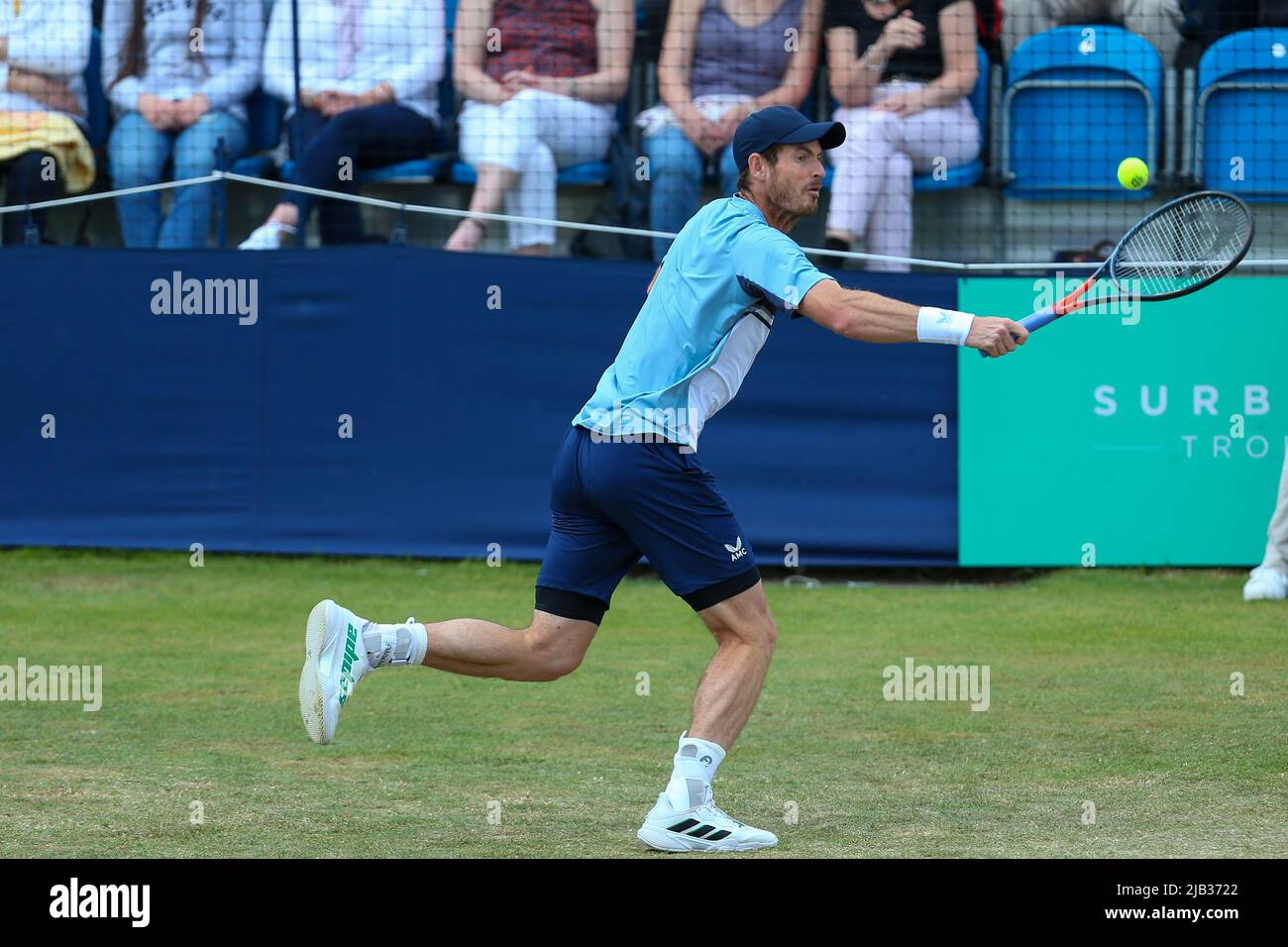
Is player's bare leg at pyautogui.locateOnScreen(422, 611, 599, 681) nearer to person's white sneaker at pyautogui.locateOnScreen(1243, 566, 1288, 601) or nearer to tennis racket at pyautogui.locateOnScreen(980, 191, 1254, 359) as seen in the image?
tennis racket at pyautogui.locateOnScreen(980, 191, 1254, 359)

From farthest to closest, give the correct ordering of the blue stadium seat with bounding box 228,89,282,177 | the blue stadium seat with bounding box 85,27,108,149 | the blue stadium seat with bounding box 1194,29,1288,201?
the blue stadium seat with bounding box 85,27,108,149 → the blue stadium seat with bounding box 228,89,282,177 → the blue stadium seat with bounding box 1194,29,1288,201

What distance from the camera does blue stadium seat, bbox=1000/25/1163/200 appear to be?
35.8ft

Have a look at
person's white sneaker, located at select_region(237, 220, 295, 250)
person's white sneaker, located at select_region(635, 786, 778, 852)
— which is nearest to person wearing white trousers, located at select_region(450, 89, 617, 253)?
person's white sneaker, located at select_region(237, 220, 295, 250)

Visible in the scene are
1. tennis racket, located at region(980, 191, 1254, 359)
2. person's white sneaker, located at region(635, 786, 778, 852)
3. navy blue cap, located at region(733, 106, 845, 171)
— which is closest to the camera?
person's white sneaker, located at region(635, 786, 778, 852)

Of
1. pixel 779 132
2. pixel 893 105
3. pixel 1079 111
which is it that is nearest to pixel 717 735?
pixel 779 132

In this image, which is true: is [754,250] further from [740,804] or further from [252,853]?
[252,853]

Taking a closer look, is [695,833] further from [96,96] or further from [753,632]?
[96,96]

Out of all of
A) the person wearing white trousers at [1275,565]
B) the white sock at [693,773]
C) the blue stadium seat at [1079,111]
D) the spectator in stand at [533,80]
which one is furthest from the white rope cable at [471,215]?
the white sock at [693,773]

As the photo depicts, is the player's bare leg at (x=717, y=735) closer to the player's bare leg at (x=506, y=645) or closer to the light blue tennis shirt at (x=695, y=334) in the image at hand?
the player's bare leg at (x=506, y=645)

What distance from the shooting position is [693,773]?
500 centimetres

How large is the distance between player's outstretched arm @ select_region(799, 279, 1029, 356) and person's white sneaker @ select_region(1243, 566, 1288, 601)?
214 inches

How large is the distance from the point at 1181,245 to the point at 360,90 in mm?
6368

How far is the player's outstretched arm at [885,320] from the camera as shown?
15.7 ft

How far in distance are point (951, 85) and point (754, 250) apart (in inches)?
246
